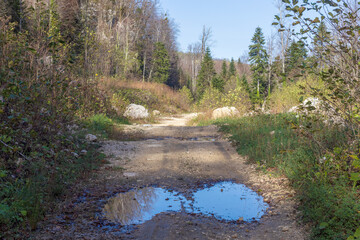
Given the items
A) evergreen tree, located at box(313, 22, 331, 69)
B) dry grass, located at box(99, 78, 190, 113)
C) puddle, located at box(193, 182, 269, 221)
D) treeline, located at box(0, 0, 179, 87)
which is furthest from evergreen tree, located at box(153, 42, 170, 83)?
evergreen tree, located at box(313, 22, 331, 69)

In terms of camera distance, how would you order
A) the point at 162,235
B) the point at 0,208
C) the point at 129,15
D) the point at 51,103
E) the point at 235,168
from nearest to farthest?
the point at 0,208, the point at 162,235, the point at 51,103, the point at 235,168, the point at 129,15

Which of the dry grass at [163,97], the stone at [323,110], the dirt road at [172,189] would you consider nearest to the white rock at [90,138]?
the dirt road at [172,189]

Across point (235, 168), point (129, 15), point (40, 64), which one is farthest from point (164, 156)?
point (129, 15)

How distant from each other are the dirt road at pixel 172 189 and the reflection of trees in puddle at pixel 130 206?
0.41 ft

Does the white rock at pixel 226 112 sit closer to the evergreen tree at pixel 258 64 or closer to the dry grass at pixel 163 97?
the dry grass at pixel 163 97

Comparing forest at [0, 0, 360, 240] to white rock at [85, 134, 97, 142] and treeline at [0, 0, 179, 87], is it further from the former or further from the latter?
treeline at [0, 0, 179, 87]

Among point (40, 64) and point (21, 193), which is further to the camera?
point (40, 64)

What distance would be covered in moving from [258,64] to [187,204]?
108ft

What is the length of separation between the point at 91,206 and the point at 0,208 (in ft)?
4.41

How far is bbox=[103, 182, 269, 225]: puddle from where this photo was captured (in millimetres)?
3688

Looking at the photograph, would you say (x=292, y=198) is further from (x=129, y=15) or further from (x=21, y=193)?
(x=129, y=15)

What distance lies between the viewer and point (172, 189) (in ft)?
15.5

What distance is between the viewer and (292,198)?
13.3ft

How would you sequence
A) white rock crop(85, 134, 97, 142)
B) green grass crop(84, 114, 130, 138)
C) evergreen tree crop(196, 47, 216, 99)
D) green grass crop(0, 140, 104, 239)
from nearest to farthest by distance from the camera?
green grass crop(0, 140, 104, 239) → white rock crop(85, 134, 97, 142) → green grass crop(84, 114, 130, 138) → evergreen tree crop(196, 47, 216, 99)
